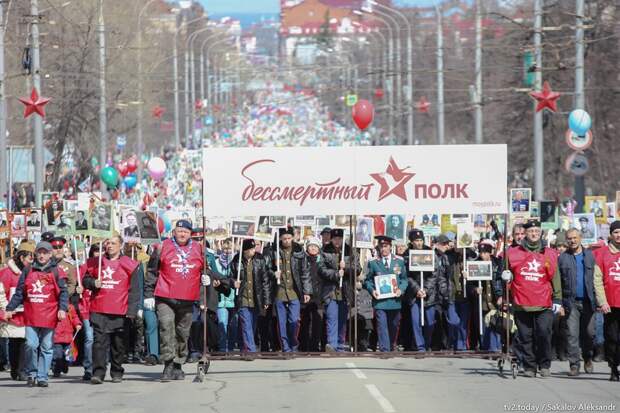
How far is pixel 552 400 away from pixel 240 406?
2.94m

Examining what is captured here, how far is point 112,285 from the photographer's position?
17234mm

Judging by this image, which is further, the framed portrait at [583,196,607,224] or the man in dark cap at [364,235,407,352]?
the framed portrait at [583,196,607,224]

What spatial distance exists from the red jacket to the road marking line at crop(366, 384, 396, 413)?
3789 mm

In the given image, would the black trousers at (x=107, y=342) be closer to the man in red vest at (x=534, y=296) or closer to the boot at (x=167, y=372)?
the boot at (x=167, y=372)

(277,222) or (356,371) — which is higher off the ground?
(277,222)

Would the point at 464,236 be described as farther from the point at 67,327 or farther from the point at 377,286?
the point at 67,327

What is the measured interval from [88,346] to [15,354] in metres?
0.93

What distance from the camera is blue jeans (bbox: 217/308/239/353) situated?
21.1 m

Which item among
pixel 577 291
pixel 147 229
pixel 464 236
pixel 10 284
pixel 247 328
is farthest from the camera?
pixel 464 236

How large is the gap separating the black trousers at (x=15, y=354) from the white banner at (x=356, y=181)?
107 inches

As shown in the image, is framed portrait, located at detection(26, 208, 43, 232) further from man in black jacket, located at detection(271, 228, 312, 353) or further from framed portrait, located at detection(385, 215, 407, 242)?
man in black jacket, located at detection(271, 228, 312, 353)

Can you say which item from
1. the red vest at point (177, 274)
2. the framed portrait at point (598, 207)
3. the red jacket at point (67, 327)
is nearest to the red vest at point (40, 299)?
the red jacket at point (67, 327)

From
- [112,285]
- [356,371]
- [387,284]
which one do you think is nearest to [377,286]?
[387,284]

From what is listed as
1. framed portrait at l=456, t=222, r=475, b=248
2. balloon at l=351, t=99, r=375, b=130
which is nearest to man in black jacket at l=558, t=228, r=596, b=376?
framed portrait at l=456, t=222, r=475, b=248
